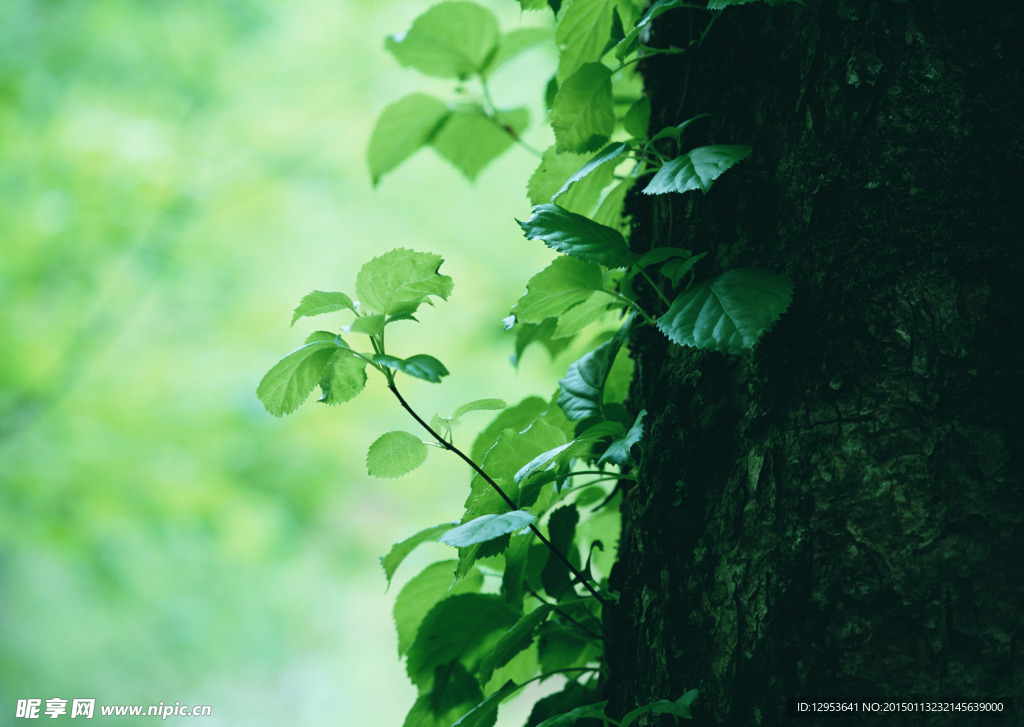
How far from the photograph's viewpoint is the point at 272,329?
326cm

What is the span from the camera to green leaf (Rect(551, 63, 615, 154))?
1.94 feet

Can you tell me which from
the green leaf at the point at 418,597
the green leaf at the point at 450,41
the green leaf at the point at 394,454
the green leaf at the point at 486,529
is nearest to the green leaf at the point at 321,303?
the green leaf at the point at 394,454

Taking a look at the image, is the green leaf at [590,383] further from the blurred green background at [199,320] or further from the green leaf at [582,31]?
the blurred green background at [199,320]

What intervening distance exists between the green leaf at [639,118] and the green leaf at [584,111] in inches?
2.9

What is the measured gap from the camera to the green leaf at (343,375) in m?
0.56

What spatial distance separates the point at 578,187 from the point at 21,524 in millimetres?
3414

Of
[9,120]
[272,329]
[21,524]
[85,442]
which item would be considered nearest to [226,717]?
[21,524]

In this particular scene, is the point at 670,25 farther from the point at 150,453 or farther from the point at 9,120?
the point at 9,120

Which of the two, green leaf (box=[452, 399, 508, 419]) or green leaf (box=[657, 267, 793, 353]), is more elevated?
green leaf (box=[452, 399, 508, 419])

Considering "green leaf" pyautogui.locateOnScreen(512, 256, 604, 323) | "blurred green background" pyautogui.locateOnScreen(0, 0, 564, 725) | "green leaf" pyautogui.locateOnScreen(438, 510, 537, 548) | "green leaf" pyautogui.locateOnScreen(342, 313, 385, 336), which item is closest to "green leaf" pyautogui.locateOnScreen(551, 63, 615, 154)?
"green leaf" pyautogui.locateOnScreen(512, 256, 604, 323)

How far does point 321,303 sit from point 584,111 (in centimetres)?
30

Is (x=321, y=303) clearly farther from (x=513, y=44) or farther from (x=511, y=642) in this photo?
(x=513, y=44)

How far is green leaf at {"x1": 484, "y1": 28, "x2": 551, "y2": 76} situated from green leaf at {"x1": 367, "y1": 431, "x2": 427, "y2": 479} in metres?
0.56

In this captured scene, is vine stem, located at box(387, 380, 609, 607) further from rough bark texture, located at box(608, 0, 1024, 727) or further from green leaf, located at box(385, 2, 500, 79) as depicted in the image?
green leaf, located at box(385, 2, 500, 79)
